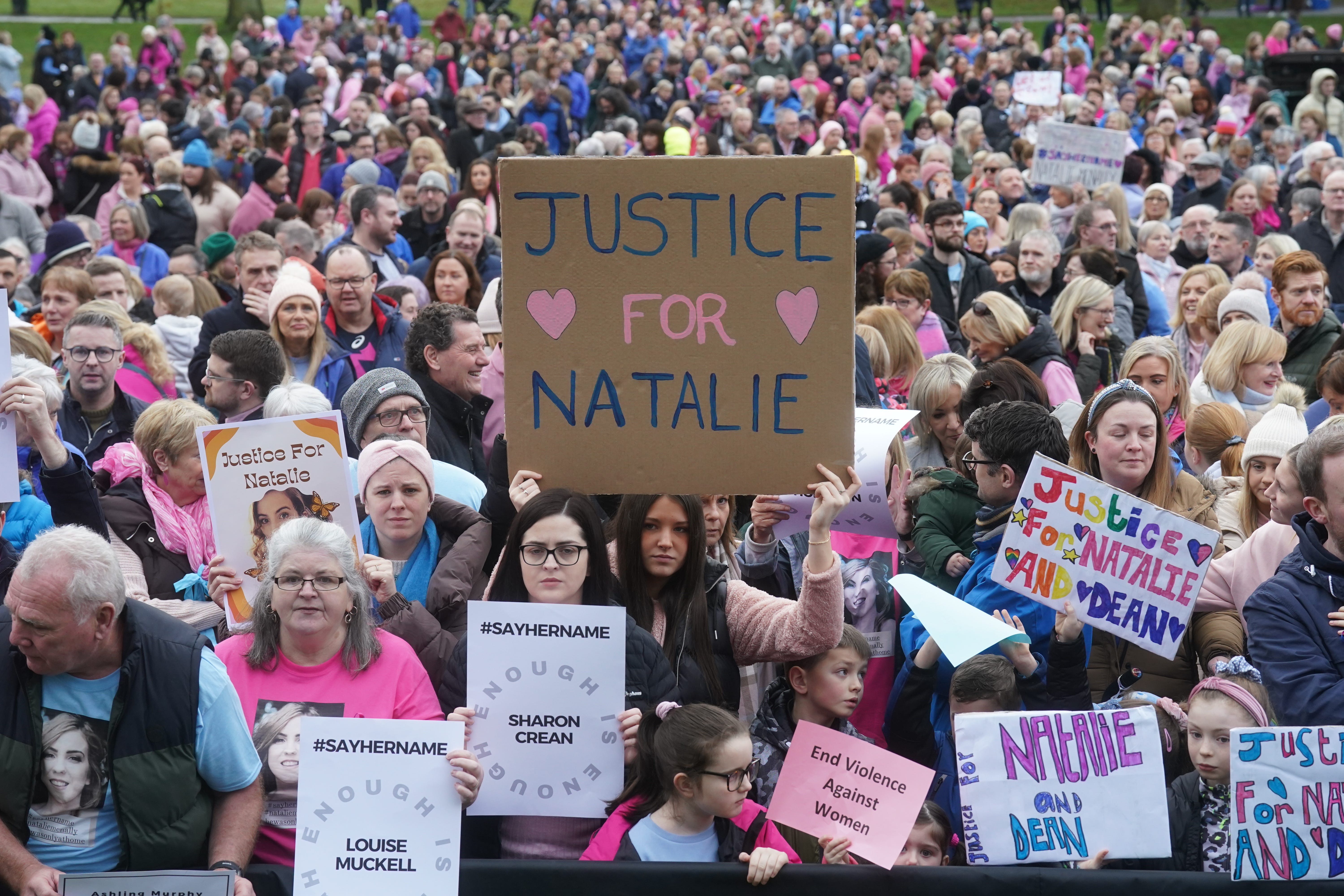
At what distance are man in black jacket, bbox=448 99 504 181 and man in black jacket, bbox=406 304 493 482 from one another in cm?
956

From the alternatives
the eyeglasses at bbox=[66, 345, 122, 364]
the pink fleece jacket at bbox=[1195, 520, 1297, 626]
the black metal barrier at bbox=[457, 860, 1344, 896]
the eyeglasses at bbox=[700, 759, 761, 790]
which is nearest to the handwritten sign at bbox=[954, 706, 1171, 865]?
the black metal barrier at bbox=[457, 860, 1344, 896]

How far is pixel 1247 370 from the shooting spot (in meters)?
6.73

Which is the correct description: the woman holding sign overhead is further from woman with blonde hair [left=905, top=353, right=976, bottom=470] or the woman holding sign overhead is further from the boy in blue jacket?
woman with blonde hair [left=905, top=353, right=976, bottom=470]

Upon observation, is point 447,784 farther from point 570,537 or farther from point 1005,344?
point 1005,344

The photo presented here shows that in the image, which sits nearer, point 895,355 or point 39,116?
point 895,355

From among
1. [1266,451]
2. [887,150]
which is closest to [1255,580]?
[1266,451]

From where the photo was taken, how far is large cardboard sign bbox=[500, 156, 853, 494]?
375 cm

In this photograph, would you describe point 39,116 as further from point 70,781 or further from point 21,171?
point 70,781

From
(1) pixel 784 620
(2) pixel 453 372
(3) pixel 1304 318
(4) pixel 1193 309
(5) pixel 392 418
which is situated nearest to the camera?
(1) pixel 784 620

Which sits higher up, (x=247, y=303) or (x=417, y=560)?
(x=247, y=303)

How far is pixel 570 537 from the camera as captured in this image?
3.92 metres

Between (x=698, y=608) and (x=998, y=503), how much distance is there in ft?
3.57

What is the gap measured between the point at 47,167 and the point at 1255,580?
1532 centimetres

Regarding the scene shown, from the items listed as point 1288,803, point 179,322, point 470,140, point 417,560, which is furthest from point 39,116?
point 1288,803
